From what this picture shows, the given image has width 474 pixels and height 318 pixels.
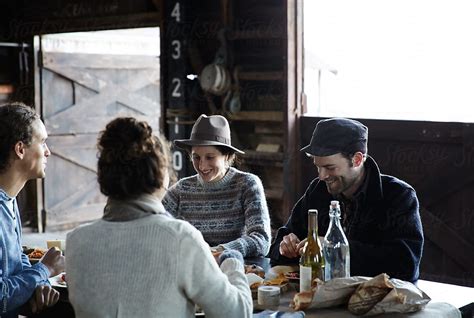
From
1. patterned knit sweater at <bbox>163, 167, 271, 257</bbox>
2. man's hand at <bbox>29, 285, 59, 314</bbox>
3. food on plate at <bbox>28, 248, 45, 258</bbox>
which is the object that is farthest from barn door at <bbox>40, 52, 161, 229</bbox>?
man's hand at <bbox>29, 285, 59, 314</bbox>

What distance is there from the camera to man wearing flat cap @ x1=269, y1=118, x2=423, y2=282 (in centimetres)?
317

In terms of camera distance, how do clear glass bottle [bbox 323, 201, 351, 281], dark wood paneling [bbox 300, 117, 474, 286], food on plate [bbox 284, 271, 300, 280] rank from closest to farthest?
clear glass bottle [bbox 323, 201, 351, 281] → food on plate [bbox 284, 271, 300, 280] → dark wood paneling [bbox 300, 117, 474, 286]

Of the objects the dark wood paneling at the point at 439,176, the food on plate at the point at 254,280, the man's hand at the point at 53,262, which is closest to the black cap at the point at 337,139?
the food on plate at the point at 254,280

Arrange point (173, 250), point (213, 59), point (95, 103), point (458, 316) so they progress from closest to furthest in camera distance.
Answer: point (173, 250) < point (458, 316) < point (213, 59) < point (95, 103)

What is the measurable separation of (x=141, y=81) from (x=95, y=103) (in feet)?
2.52

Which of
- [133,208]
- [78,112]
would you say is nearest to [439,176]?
[133,208]

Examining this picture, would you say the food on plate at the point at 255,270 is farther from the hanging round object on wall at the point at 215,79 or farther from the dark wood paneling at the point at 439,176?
the hanging round object on wall at the point at 215,79

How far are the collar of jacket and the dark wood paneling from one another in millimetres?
3444

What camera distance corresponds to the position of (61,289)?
3068 mm

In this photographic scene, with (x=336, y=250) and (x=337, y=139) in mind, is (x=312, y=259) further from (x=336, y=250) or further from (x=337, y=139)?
(x=337, y=139)

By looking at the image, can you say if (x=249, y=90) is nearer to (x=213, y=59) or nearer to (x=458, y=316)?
(x=213, y=59)

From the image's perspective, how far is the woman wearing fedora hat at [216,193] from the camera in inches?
159

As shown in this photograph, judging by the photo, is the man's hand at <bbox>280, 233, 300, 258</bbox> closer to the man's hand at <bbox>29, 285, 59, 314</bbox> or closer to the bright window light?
the man's hand at <bbox>29, 285, 59, 314</bbox>

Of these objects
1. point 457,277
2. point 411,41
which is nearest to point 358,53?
point 411,41
